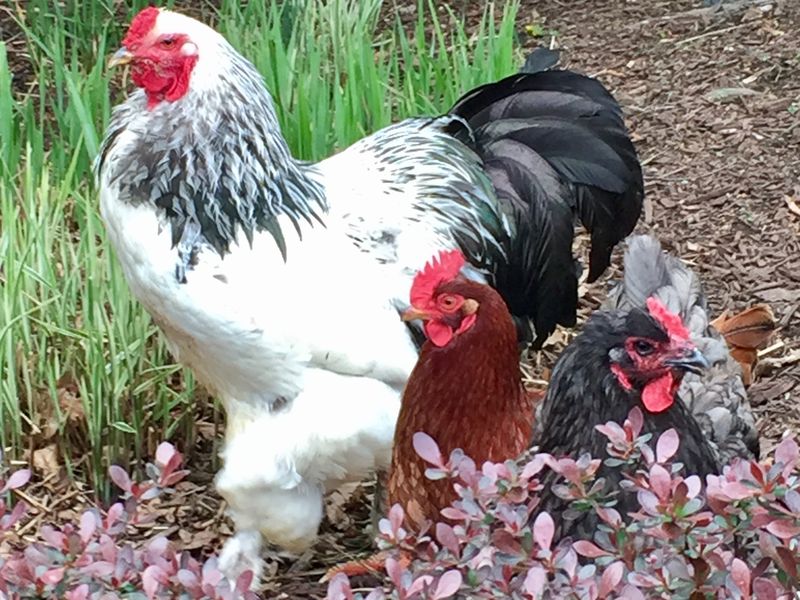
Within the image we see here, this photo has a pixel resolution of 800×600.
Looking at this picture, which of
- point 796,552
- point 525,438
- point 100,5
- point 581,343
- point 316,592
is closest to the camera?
point 796,552

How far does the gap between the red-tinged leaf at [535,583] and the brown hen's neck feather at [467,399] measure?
1.12 meters

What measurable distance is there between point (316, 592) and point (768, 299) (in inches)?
70.0

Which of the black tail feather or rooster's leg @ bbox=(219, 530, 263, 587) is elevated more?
the black tail feather

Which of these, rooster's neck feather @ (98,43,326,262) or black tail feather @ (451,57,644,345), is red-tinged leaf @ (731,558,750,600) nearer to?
rooster's neck feather @ (98,43,326,262)

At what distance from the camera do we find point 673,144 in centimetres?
479

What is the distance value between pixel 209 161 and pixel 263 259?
25cm

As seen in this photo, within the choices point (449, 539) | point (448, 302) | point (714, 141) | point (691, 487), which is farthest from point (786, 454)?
point (714, 141)

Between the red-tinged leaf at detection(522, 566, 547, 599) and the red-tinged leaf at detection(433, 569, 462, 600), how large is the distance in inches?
2.9

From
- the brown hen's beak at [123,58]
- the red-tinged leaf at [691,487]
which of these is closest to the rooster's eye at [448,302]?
the brown hen's beak at [123,58]

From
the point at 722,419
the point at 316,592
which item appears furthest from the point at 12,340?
the point at 722,419

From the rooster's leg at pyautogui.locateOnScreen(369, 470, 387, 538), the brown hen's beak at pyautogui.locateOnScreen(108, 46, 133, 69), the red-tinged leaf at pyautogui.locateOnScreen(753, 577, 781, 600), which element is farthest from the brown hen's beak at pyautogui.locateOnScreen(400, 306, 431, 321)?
the red-tinged leaf at pyautogui.locateOnScreen(753, 577, 781, 600)

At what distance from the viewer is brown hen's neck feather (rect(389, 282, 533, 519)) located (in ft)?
8.09

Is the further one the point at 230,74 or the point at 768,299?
the point at 768,299

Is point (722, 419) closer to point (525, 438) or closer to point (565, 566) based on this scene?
point (525, 438)
